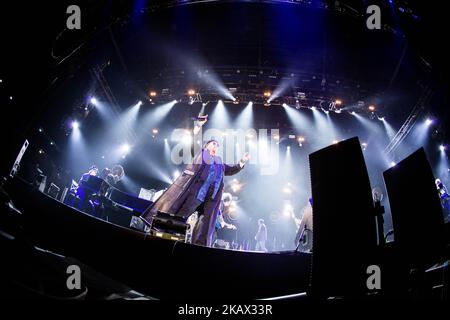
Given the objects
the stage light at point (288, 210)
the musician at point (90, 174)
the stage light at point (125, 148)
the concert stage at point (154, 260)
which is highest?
the stage light at point (125, 148)

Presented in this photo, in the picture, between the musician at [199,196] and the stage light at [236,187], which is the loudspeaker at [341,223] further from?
the stage light at [236,187]

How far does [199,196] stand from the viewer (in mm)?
4172

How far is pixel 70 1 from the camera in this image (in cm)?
443

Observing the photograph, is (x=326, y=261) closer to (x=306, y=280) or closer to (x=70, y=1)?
(x=306, y=280)

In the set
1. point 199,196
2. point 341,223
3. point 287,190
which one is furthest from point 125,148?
point 341,223

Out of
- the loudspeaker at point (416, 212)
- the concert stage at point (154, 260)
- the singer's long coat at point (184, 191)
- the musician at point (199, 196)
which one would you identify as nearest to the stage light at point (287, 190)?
the musician at point (199, 196)

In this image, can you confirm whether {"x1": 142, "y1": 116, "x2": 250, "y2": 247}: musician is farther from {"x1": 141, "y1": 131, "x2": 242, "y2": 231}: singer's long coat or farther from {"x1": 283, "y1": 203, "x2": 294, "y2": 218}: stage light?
{"x1": 283, "y1": 203, "x2": 294, "y2": 218}: stage light

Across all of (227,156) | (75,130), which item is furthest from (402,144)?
(75,130)

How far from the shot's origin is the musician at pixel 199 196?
396cm

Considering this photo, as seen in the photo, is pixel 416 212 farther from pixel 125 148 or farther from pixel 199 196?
pixel 125 148

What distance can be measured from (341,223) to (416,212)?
2.66ft

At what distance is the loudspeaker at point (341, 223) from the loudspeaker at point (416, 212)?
1.68 ft

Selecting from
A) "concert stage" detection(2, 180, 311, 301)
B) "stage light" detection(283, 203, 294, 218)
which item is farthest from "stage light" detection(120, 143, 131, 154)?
"concert stage" detection(2, 180, 311, 301)

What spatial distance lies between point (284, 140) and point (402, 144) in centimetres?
451
